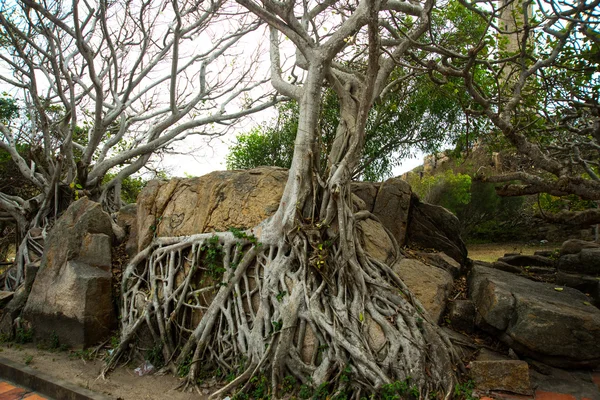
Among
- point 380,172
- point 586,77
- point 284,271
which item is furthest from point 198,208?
point 380,172

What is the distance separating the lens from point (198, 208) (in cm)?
586

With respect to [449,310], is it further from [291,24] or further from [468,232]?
[468,232]

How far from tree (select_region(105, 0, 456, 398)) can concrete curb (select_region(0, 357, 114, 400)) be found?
497 mm

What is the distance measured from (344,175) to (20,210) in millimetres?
7047

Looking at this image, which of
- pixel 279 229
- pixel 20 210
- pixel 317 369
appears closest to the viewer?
pixel 317 369

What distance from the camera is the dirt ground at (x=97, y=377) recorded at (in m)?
4.06

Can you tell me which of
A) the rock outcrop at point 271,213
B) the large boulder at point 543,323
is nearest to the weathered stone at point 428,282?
the rock outcrop at point 271,213

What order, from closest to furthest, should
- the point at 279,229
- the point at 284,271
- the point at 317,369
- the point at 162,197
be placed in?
the point at 317,369
the point at 284,271
the point at 279,229
the point at 162,197

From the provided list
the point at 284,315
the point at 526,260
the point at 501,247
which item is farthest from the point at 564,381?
the point at 501,247

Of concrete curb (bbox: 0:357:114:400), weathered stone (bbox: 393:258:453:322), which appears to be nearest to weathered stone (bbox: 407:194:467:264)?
weathered stone (bbox: 393:258:453:322)

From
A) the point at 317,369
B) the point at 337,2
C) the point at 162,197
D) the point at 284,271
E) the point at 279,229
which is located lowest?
the point at 317,369

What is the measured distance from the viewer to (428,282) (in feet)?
17.3

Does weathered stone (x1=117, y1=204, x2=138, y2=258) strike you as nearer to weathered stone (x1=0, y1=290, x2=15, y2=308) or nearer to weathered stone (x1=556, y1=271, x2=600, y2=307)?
weathered stone (x1=0, y1=290, x2=15, y2=308)

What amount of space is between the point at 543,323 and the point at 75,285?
5395 millimetres
